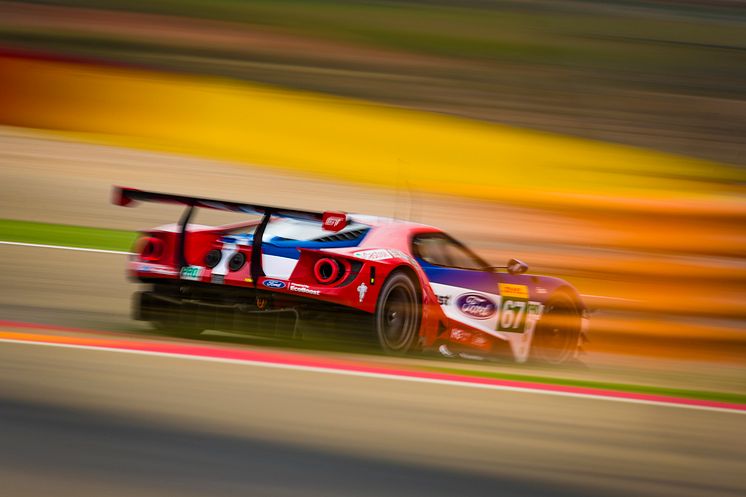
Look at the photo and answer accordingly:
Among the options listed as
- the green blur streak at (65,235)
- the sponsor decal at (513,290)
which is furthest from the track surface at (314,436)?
the green blur streak at (65,235)

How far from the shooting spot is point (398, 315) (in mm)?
5945

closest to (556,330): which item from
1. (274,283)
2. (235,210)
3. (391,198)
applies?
(274,283)

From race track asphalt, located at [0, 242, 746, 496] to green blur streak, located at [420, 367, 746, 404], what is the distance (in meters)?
0.36

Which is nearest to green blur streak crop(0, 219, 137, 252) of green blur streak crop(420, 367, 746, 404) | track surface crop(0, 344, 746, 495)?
track surface crop(0, 344, 746, 495)

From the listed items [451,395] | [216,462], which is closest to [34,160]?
[451,395]

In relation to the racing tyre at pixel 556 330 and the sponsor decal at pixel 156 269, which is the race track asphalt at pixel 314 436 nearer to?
the sponsor decal at pixel 156 269

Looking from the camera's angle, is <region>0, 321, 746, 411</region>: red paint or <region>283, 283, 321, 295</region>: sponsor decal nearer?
<region>0, 321, 746, 411</region>: red paint

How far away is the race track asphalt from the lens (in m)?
3.52

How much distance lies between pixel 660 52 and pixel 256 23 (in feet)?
19.8

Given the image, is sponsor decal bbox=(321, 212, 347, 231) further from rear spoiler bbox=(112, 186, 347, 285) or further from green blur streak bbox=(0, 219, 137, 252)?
green blur streak bbox=(0, 219, 137, 252)

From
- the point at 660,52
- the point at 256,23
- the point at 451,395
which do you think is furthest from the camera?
the point at 256,23

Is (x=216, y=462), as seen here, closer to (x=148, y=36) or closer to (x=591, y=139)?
(x=591, y=139)

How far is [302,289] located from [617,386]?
1699 mm

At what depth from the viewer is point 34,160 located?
1171cm
